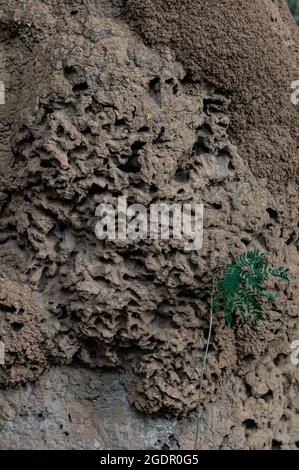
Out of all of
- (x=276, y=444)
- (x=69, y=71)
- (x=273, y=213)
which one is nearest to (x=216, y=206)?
(x=273, y=213)

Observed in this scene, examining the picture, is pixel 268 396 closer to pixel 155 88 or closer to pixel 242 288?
pixel 242 288

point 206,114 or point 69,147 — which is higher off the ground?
point 206,114

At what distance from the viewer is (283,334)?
3.81 metres

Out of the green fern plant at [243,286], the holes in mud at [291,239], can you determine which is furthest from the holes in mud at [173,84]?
the holes in mud at [291,239]

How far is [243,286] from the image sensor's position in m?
3.43

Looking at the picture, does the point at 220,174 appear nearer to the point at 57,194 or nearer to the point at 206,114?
the point at 206,114

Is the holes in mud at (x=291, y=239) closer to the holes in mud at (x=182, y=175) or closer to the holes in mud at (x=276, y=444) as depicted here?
the holes in mud at (x=182, y=175)

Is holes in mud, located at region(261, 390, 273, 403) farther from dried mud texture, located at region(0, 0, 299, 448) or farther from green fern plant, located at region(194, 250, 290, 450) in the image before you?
green fern plant, located at region(194, 250, 290, 450)

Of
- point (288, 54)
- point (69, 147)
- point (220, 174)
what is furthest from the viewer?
point (288, 54)

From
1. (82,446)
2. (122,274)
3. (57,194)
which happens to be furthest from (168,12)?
(82,446)

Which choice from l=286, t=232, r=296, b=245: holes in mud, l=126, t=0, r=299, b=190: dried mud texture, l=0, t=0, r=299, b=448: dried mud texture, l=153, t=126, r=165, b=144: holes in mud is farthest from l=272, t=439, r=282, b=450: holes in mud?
l=153, t=126, r=165, b=144: holes in mud

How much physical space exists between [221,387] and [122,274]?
2.49 feet

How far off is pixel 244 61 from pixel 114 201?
1036mm

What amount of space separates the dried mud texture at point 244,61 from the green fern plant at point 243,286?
0.58 meters
